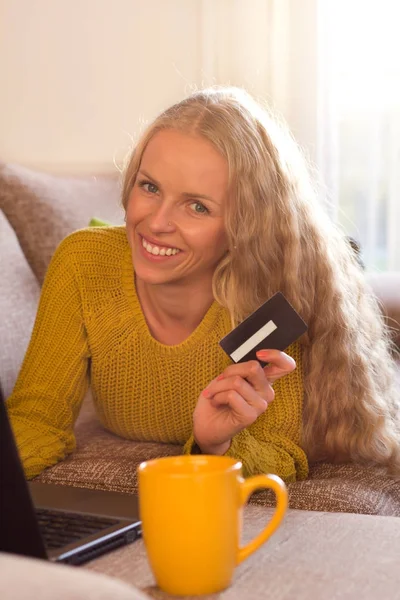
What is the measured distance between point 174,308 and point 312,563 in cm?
82

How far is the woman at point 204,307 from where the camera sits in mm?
1405

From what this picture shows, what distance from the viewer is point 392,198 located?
3346mm

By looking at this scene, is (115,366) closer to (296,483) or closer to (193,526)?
(296,483)

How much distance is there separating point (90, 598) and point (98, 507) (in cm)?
46

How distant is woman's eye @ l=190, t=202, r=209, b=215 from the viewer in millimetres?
1401

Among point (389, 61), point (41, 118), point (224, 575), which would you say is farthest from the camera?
point (389, 61)

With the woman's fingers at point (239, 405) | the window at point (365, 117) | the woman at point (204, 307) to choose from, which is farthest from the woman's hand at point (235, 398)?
the window at point (365, 117)

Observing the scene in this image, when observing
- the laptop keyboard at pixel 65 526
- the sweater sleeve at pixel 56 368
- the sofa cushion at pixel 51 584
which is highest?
the sofa cushion at pixel 51 584

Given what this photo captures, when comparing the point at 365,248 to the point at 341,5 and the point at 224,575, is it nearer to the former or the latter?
the point at 341,5

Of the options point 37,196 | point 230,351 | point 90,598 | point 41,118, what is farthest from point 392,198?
point 90,598

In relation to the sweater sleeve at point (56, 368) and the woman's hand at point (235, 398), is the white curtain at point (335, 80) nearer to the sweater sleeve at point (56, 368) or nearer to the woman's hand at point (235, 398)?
the sweater sleeve at point (56, 368)

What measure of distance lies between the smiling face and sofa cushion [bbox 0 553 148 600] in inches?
36.0

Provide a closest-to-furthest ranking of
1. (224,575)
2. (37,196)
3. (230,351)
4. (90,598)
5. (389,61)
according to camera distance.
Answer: (90,598) < (224,575) < (230,351) < (37,196) < (389,61)

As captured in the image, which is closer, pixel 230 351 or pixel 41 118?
pixel 230 351
